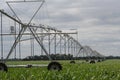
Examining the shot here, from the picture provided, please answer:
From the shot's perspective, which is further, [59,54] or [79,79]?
[59,54]

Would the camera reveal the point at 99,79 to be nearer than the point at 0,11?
Yes

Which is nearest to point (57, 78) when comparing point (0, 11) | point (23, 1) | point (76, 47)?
point (0, 11)

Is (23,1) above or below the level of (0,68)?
above

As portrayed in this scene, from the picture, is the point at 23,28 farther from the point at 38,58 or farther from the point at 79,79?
the point at 38,58

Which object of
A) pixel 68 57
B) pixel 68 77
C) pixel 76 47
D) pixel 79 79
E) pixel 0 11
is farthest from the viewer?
pixel 76 47

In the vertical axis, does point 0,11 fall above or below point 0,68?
above

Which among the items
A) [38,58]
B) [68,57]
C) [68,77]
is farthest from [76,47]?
[68,77]

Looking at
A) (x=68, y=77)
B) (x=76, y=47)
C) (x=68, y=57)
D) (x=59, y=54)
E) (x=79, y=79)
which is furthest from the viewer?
(x=76, y=47)

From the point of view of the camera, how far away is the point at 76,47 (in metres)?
107

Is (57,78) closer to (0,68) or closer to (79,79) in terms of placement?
(79,79)

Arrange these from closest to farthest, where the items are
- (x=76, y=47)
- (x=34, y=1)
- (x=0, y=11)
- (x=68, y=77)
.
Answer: (x=68, y=77)
(x=0, y=11)
(x=34, y=1)
(x=76, y=47)

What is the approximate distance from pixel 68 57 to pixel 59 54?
22.7ft

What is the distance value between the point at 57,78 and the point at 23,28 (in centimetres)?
1522

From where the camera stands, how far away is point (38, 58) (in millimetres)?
92938
